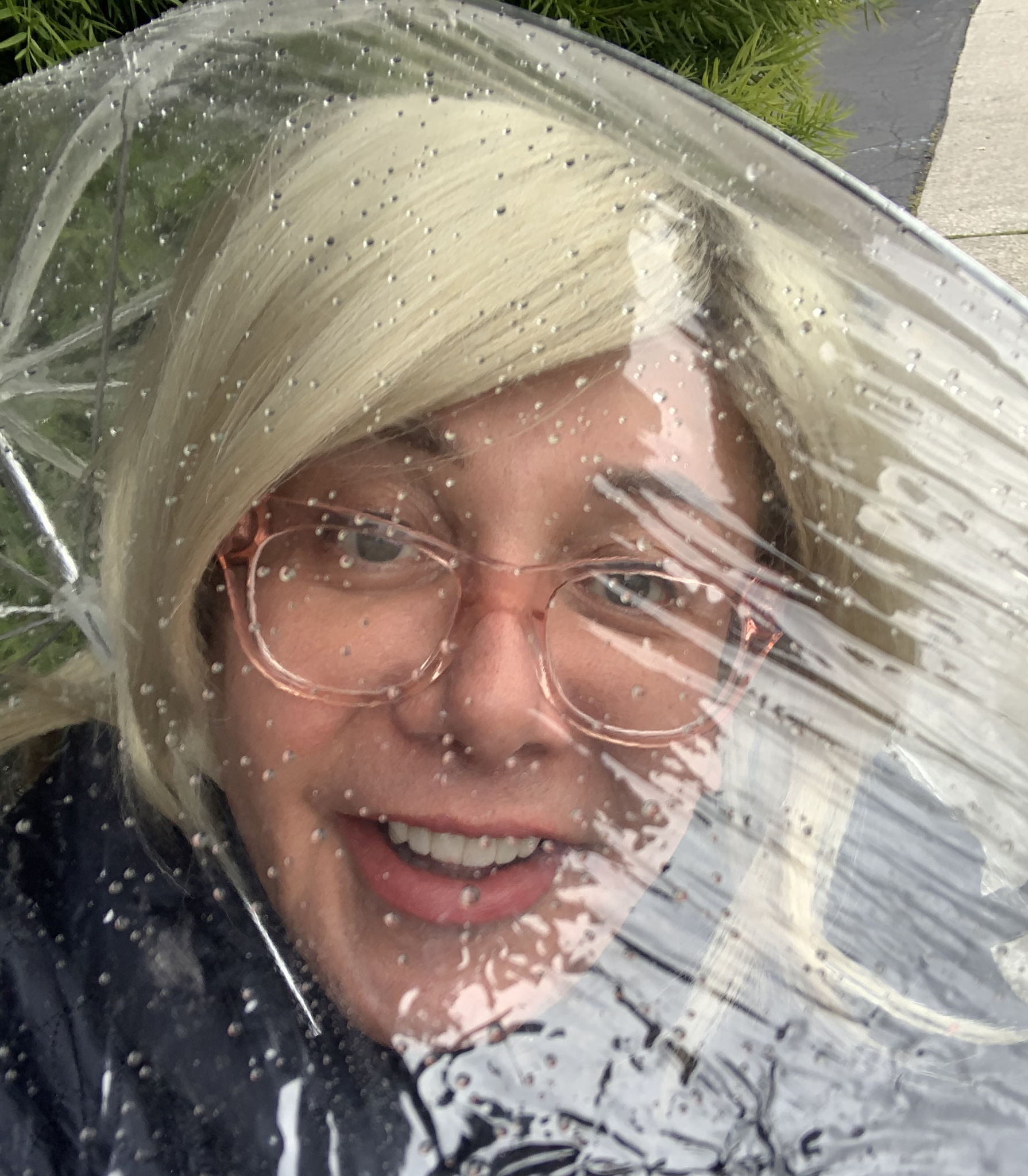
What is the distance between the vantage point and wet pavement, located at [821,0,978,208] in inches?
166

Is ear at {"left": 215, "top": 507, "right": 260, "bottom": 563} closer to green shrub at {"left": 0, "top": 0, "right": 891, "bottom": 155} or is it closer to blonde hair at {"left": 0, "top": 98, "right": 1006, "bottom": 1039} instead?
blonde hair at {"left": 0, "top": 98, "right": 1006, "bottom": 1039}

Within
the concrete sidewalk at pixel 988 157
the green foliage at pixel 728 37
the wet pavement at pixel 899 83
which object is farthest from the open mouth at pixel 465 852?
the wet pavement at pixel 899 83

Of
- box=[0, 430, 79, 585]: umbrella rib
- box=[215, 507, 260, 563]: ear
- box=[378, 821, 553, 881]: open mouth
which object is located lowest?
box=[378, 821, 553, 881]: open mouth

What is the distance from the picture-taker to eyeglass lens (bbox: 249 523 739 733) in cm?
74

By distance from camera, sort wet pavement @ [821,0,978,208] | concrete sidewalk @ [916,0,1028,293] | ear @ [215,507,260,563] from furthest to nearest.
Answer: wet pavement @ [821,0,978,208], concrete sidewalk @ [916,0,1028,293], ear @ [215,507,260,563]

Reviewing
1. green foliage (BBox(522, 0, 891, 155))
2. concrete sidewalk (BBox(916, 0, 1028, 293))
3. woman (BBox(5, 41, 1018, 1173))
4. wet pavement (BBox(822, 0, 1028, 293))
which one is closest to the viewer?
woman (BBox(5, 41, 1018, 1173))

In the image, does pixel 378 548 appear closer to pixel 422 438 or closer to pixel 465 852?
pixel 422 438

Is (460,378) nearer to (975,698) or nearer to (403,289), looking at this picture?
(403,289)

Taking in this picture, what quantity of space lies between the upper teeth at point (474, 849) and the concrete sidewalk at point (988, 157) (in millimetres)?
3047

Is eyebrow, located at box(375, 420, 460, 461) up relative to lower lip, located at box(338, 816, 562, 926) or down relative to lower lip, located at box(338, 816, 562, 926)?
up

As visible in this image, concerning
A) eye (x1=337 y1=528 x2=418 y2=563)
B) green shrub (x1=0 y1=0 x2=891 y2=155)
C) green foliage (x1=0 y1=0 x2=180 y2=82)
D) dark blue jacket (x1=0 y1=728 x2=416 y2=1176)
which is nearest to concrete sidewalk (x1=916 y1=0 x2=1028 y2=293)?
green shrub (x1=0 y1=0 x2=891 y2=155)

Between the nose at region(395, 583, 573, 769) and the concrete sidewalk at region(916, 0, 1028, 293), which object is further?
the concrete sidewalk at region(916, 0, 1028, 293)

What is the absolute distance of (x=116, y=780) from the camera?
2.90ft

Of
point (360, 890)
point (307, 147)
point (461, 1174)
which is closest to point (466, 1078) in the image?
point (461, 1174)
